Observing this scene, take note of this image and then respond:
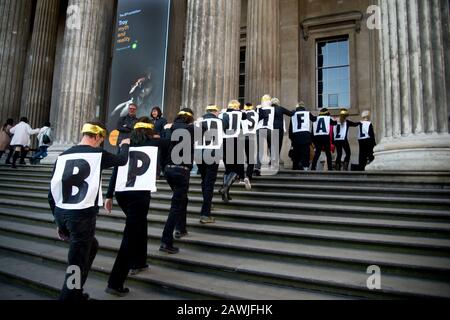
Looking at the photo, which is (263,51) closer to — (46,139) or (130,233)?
(46,139)

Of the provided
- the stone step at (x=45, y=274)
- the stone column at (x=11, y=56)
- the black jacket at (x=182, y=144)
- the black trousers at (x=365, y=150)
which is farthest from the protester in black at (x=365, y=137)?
the stone column at (x=11, y=56)

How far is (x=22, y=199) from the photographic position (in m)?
8.27

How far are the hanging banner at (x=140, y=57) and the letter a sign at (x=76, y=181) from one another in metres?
8.11

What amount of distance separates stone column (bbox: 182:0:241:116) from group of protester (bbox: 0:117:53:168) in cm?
602

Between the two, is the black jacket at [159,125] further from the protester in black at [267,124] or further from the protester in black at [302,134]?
the protester in black at [302,134]

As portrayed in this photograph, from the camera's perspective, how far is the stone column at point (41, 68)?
15906 mm

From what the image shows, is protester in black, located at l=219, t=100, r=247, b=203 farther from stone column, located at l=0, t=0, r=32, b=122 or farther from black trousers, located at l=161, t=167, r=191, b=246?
stone column, located at l=0, t=0, r=32, b=122

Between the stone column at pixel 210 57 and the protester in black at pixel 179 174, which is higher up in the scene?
the stone column at pixel 210 57

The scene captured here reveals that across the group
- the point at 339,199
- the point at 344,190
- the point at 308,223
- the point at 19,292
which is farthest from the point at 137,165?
the point at 344,190

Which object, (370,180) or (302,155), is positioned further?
(302,155)

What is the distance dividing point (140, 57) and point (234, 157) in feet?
23.2

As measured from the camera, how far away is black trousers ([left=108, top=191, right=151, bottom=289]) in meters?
3.62

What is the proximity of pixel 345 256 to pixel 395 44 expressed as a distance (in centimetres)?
503

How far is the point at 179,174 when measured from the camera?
4.70 meters
